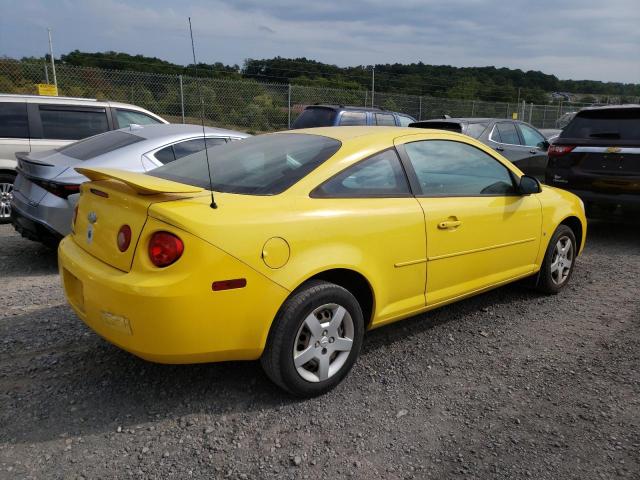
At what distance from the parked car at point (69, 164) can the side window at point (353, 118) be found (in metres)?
4.75

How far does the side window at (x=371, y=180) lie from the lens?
10.2 ft

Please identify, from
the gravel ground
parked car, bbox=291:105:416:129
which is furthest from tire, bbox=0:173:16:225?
parked car, bbox=291:105:416:129

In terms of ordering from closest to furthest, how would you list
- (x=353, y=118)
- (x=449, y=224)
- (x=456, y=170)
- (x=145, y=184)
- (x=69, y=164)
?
(x=145, y=184)
(x=449, y=224)
(x=456, y=170)
(x=69, y=164)
(x=353, y=118)

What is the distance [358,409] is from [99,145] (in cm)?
414

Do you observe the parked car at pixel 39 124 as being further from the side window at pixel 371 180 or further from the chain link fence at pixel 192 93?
the chain link fence at pixel 192 93

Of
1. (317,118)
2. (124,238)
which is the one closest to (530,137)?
(317,118)

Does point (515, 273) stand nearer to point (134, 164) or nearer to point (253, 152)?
point (253, 152)

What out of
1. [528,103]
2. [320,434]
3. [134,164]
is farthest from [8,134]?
[528,103]

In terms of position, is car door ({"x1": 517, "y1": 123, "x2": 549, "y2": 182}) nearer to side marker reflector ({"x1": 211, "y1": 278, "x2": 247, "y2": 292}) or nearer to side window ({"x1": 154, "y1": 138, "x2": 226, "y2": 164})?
side window ({"x1": 154, "y1": 138, "x2": 226, "y2": 164})

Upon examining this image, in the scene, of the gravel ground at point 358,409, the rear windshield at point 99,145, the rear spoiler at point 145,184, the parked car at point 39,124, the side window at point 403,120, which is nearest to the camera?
the gravel ground at point 358,409

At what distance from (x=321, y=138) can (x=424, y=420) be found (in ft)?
6.08

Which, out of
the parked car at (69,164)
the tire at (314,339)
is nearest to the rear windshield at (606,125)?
the parked car at (69,164)

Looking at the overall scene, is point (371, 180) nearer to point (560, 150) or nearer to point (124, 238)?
point (124, 238)

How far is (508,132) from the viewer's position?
941 centimetres
